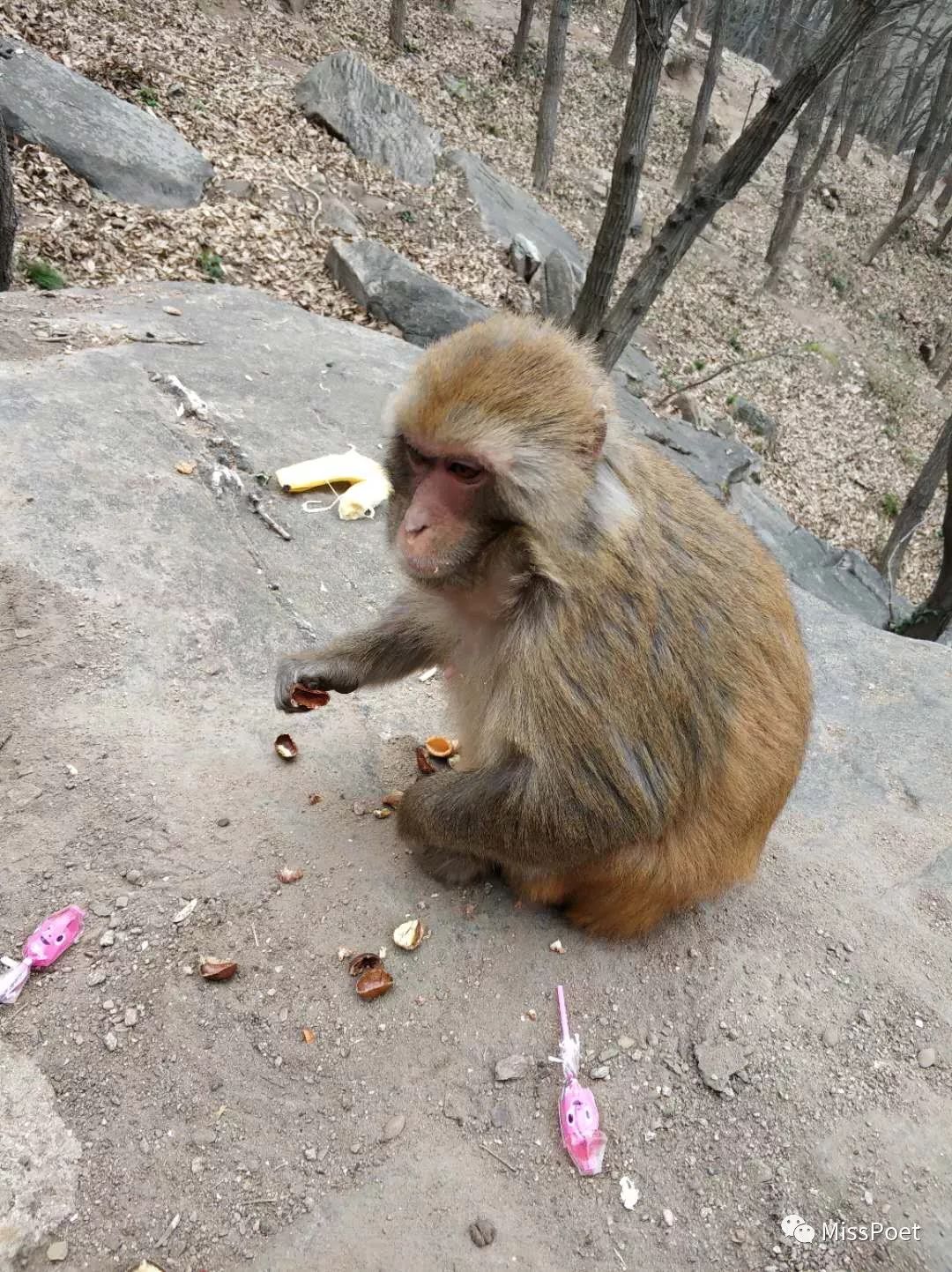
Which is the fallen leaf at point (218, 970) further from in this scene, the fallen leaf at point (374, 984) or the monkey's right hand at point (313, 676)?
the monkey's right hand at point (313, 676)

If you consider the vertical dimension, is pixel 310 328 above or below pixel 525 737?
below

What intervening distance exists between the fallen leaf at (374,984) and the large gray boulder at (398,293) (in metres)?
8.84

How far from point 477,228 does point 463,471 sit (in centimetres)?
1310

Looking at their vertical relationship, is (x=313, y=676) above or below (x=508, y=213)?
above

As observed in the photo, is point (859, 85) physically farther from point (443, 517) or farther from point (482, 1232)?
point (482, 1232)

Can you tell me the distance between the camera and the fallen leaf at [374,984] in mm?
3002

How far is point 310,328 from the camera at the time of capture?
8062 mm

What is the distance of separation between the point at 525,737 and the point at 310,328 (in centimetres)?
645

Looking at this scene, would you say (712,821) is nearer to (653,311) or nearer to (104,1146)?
(104,1146)

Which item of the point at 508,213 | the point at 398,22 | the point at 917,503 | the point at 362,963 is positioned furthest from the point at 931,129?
the point at 362,963

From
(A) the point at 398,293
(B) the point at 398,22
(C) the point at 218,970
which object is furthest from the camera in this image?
(B) the point at 398,22

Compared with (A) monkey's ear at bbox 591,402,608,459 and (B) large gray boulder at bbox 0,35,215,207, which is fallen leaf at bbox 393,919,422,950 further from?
(B) large gray boulder at bbox 0,35,215,207

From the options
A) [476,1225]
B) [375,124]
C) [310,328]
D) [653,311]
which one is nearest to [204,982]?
[476,1225]

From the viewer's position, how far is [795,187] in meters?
19.7
